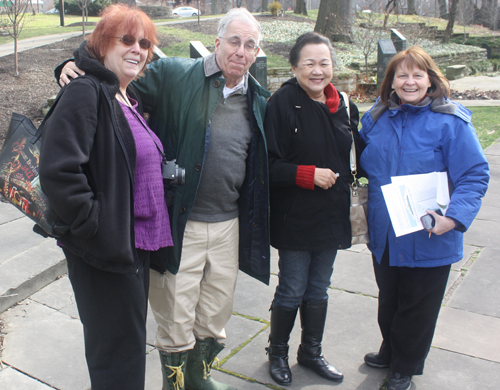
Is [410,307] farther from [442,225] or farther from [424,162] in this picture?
[424,162]

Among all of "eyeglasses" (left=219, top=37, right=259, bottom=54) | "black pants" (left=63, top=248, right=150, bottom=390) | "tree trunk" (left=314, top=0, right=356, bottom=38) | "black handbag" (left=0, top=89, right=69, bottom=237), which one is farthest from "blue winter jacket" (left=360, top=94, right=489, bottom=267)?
"tree trunk" (left=314, top=0, right=356, bottom=38)

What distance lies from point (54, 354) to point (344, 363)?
182 centimetres

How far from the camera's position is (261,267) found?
2729 millimetres

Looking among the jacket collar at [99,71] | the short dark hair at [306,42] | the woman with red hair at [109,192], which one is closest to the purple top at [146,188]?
the woman with red hair at [109,192]

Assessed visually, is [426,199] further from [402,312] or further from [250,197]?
[250,197]

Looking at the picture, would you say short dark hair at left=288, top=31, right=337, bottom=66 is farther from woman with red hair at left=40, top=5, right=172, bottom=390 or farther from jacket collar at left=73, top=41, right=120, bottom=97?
jacket collar at left=73, top=41, right=120, bottom=97

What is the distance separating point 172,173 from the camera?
2266 mm

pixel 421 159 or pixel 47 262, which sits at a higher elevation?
pixel 421 159

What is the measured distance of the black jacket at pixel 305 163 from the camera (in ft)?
8.62

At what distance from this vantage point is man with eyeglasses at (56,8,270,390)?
2.48 m

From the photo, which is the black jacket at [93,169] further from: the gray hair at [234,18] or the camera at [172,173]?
the gray hair at [234,18]

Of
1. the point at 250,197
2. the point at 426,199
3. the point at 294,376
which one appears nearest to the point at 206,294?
the point at 250,197

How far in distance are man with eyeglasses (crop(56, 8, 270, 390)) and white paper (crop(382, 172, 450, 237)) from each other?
675 mm

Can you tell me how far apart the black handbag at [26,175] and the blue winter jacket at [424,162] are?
1666 millimetres
